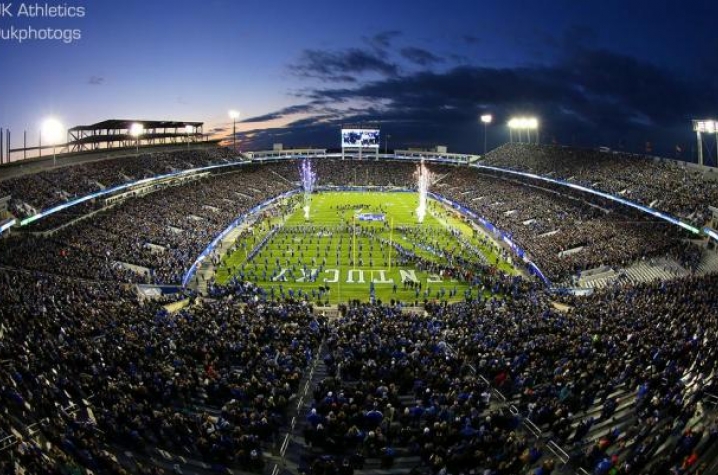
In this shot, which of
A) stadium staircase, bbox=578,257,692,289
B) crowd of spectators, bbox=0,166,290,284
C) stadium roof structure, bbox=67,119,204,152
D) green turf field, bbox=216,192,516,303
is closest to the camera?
crowd of spectators, bbox=0,166,290,284

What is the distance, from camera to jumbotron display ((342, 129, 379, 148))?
111 metres

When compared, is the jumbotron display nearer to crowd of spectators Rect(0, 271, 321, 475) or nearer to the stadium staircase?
the stadium staircase

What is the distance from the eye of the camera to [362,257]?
45.5m

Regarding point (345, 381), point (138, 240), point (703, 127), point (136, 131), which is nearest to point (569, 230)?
point (703, 127)

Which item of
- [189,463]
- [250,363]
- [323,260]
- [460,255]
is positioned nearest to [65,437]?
[189,463]

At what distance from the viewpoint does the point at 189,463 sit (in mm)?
13734

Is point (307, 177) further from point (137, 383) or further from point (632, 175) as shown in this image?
point (137, 383)

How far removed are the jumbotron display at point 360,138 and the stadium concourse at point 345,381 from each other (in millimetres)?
80540

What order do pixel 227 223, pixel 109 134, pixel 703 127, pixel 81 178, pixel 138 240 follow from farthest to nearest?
pixel 109 134, pixel 227 223, pixel 703 127, pixel 81 178, pixel 138 240

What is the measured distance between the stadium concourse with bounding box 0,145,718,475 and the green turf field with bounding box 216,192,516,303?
15.2 ft

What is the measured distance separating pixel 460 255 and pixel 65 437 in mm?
37481

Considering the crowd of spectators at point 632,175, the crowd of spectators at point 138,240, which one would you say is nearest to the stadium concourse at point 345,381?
the crowd of spectators at point 138,240

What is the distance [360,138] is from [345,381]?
317 ft

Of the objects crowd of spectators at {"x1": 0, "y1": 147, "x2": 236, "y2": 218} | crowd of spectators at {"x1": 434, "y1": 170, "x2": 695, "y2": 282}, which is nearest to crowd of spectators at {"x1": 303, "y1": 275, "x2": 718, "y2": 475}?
crowd of spectators at {"x1": 434, "y1": 170, "x2": 695, "y2": 282}
